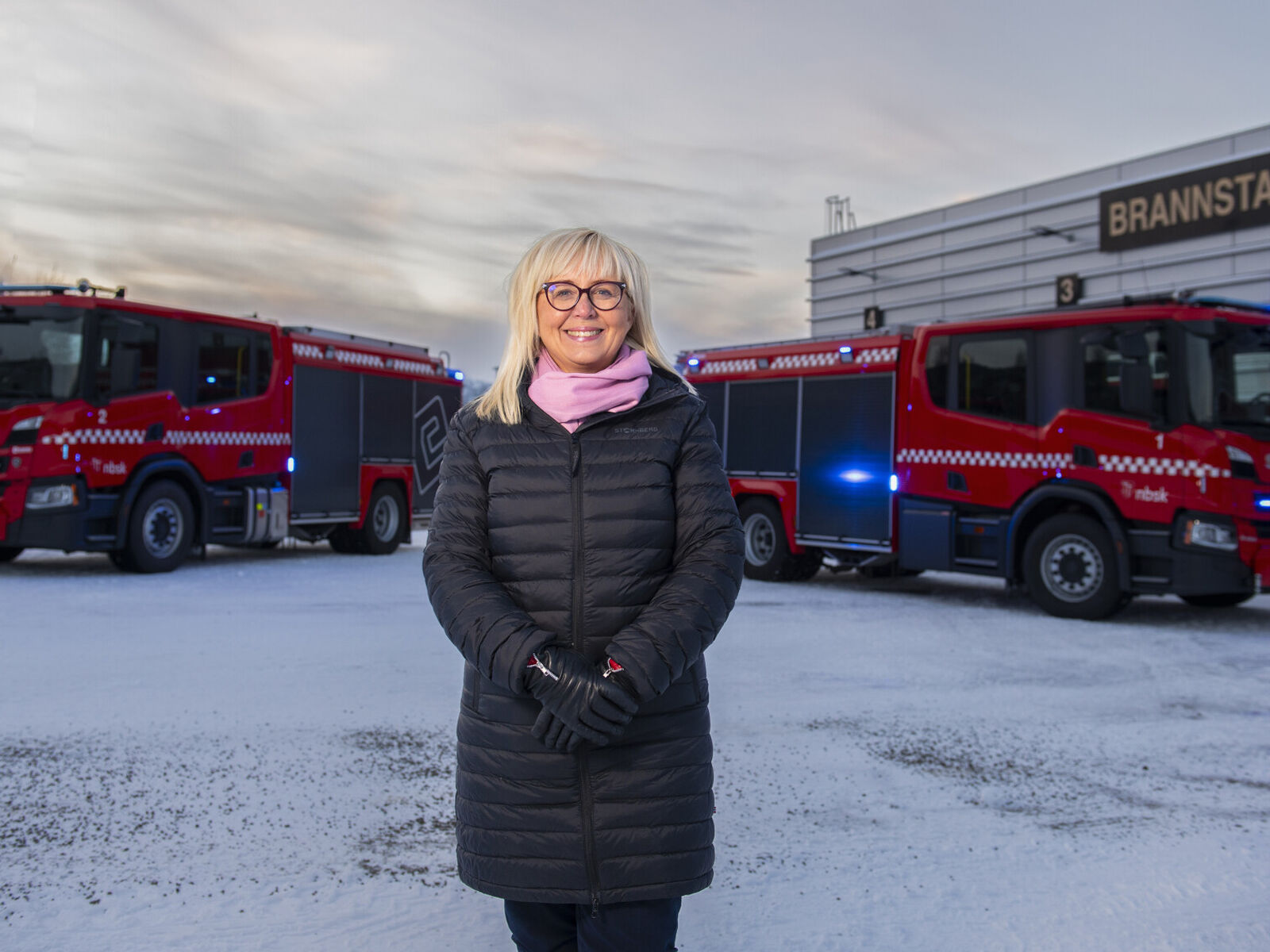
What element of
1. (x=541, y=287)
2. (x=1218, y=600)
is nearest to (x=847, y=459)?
(x=1218, y=600)

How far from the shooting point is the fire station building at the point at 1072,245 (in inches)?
974

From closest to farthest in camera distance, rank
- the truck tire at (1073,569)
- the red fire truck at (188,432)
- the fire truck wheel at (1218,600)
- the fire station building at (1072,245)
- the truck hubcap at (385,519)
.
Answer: the truck tire at (1073,569), the fire truck wheel at (1218,600), the red fire truck at (188,432), the truck hubcap at (385,519), the fire station building at (1072,245)

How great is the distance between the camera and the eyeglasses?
235cm

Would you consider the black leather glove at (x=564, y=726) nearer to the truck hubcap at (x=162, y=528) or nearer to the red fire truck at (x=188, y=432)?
the red fire truck at (x=188, y=432)

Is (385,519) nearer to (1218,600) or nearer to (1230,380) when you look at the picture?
(1218,600)

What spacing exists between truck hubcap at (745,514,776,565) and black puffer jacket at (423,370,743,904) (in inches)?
422

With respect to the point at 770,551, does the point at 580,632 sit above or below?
below

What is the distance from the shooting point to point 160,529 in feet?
40.4

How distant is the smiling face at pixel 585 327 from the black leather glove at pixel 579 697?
59 cm

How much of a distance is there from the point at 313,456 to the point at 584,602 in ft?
42.8

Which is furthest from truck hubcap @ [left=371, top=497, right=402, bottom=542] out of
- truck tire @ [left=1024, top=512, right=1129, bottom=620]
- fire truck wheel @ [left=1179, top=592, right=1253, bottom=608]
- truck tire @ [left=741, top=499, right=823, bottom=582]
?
fire truck wheel @ [left=1179, top=592, right=1253, bottom=608]

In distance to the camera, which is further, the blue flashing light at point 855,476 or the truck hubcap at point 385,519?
the truck hubcap at point 385,519

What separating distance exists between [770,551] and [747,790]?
854cm

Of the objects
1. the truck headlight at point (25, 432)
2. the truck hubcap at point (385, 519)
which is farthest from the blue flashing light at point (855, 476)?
the truck headlight at point (25, 432)
